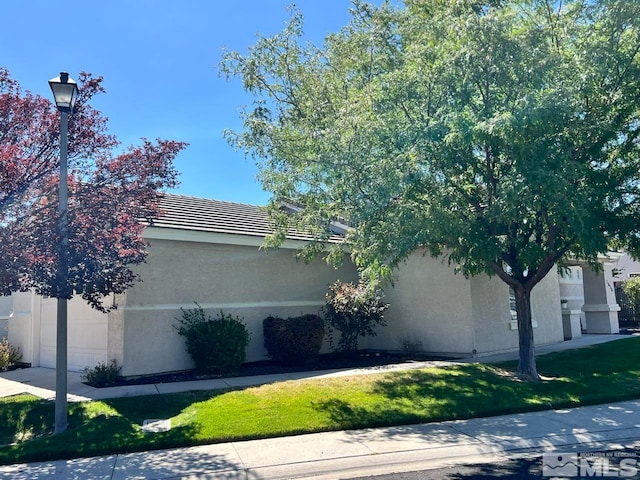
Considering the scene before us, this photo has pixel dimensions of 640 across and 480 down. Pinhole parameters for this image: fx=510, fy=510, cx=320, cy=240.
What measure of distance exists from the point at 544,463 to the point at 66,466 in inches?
236

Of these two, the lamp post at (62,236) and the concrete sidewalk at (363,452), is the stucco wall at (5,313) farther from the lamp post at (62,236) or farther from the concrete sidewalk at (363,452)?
the concrete sidewalk at (363,452)

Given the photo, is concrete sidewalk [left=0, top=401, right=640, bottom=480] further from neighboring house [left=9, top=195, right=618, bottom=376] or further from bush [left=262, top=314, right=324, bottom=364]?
bush [left=262, top=314, right=324, bottom=364]

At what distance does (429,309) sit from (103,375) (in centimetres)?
874

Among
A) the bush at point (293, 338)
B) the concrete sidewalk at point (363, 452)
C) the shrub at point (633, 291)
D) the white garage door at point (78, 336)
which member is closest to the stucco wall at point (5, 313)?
the white garage door at point (78, 336)

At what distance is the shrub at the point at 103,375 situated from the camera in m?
11.2

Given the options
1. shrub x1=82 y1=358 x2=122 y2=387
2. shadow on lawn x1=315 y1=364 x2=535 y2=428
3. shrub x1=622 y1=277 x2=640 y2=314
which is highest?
shrub x1=622 y1=277 x2=640 y2=314

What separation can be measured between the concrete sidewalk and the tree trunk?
2.82 metres

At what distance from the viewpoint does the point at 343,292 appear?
14.5 m

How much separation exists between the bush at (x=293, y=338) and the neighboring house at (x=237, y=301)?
0.50 meters

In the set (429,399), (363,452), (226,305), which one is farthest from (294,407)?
(226,305)

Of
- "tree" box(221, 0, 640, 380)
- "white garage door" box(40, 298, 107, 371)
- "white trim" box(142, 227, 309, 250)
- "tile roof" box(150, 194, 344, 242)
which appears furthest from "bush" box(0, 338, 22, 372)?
"tree" box(221, 0, 640, 380)

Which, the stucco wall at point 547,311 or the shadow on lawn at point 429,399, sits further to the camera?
the stucco wall at point 547,311

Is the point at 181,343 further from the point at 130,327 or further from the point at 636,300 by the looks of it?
the point at 636,300

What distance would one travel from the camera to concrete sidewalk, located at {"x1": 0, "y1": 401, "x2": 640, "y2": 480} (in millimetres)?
6176
